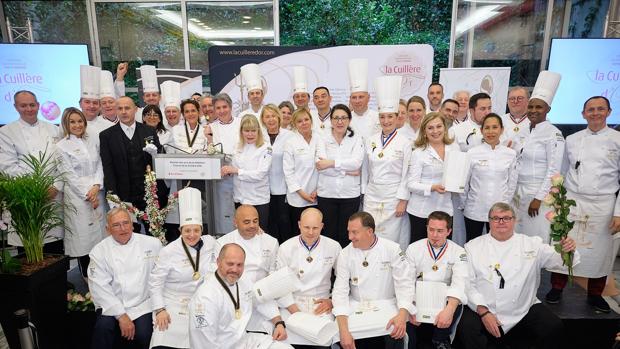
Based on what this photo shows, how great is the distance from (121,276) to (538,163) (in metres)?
3.77

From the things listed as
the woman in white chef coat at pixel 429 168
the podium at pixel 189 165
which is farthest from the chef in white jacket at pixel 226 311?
the woman in white chef coat at pixel 429 168

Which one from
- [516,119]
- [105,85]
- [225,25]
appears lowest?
[516,119]

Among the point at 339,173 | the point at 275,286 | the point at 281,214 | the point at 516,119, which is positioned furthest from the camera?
the point at 281,214

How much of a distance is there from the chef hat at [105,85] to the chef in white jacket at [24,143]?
28.1 inches

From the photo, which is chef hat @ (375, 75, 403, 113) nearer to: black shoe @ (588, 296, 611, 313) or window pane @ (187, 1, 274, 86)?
black shoe @ (588, 296, 611, 313)

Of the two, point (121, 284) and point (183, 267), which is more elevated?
point (183, 267)

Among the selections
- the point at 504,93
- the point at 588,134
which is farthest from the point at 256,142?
the point at 504,93

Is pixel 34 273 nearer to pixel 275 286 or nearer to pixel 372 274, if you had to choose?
pixel 275 286

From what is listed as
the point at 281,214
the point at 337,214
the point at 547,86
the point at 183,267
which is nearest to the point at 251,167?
the point at 281,214

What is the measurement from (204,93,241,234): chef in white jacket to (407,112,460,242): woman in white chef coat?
1.86 metres

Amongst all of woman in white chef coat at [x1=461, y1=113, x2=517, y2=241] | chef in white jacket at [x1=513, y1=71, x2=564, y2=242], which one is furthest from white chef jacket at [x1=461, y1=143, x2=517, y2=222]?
chef in white jacket at [x1=513, y1=71, x2=564, y2=242]

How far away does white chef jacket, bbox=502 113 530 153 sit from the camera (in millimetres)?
3846

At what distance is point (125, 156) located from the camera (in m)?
3.92

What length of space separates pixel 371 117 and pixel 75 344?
11.3ft
